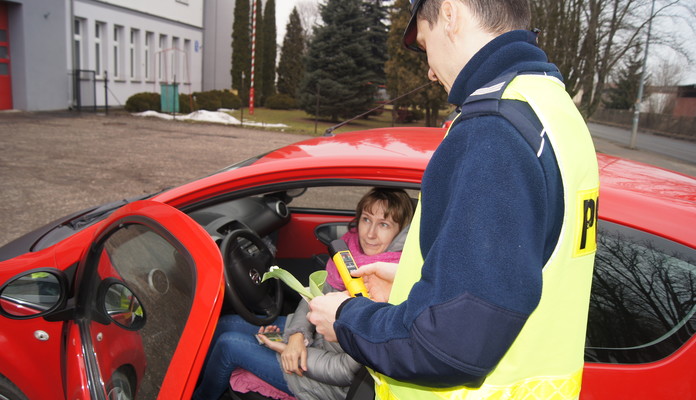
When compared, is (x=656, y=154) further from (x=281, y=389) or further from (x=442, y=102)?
(x=281, y=389)

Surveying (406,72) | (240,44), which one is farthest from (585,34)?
(240,44)

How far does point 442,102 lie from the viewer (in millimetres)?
20078

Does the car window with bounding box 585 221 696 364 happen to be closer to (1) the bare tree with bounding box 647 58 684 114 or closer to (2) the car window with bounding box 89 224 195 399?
(2) the car window with bounding box 89 224 195 399

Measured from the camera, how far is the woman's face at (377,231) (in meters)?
2.26

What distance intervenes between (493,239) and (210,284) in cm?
69

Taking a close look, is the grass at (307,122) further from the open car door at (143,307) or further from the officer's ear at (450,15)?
the officer's ear at (450,15)

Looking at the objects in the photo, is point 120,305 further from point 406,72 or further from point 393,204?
point 406,72

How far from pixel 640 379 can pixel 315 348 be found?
3.58 ft

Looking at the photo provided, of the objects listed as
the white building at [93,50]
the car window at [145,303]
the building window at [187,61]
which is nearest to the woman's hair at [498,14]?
the car window at [145,303]

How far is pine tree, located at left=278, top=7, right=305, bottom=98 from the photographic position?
35375 mm

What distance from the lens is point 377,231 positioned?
226 centimetres

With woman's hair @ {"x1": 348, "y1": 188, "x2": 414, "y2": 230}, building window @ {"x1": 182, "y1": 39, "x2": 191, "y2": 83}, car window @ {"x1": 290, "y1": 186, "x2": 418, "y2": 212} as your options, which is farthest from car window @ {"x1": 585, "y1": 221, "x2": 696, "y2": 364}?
building window @ {"x1": 182, "y1": 39, "x2": 191, "y2": 83}

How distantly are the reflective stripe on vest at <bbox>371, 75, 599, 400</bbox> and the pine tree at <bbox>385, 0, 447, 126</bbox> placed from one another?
18258 millimetres

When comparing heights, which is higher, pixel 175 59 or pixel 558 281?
pixel 175 59
